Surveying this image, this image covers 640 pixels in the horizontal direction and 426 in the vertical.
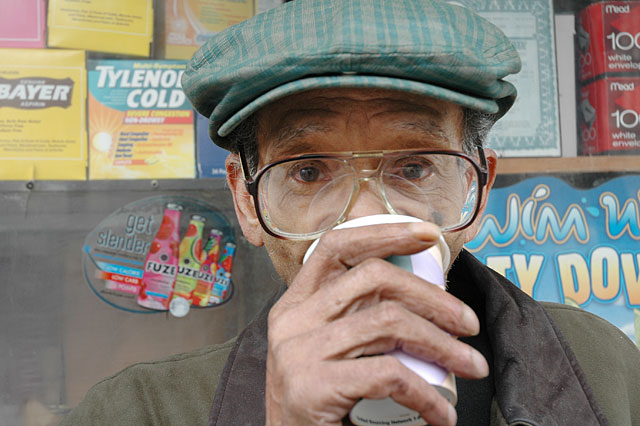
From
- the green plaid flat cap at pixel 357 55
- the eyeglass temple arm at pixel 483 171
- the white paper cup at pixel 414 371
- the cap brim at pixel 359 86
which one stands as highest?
the green plaid flat cap at pixel 357 55

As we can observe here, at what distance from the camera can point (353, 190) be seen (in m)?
1.23

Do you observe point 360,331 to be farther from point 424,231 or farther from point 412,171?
point 412,171

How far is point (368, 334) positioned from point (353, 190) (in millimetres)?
445

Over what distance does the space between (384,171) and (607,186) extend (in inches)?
76.0

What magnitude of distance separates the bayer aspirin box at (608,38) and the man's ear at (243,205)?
6.17 feet

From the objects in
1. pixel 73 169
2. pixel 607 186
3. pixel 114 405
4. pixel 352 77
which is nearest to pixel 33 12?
pixel 73 169

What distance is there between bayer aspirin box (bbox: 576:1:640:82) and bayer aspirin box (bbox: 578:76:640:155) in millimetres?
58

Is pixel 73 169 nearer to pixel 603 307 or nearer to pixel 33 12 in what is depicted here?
pixel 33 12

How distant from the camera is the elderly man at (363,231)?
2.82ft

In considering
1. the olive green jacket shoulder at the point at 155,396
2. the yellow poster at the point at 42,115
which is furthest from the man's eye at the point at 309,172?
the yellow poster at the point at 42,115

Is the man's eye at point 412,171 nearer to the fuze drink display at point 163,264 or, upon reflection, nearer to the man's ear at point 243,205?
the man's ear at point 243,205

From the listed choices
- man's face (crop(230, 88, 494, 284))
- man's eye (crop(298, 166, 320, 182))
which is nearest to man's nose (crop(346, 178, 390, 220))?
man's face (crop(230, 88, 494, 284))

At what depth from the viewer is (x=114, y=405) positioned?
1.49 m

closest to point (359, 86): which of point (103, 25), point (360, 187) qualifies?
point (360, 187)
